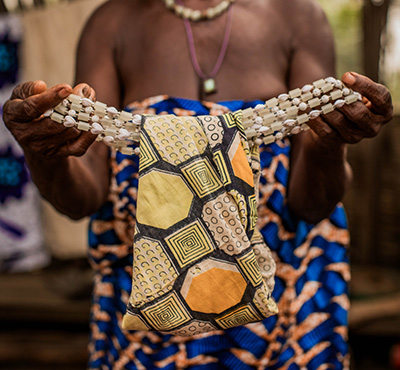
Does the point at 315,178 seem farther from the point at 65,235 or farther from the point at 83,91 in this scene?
the point at 65,235

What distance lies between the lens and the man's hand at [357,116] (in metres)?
0.93

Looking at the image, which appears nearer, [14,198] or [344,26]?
[14,198]

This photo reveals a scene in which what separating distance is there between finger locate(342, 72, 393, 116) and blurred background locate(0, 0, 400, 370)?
1.49m

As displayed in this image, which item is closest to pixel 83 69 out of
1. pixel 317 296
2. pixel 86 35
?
pixel 86 35

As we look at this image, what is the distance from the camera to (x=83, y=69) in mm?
1255

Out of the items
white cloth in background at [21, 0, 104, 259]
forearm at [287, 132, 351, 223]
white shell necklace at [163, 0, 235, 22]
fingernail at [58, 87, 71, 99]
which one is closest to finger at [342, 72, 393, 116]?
forearm at [287, 132, 351, 223]

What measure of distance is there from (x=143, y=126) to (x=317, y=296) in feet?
2.15

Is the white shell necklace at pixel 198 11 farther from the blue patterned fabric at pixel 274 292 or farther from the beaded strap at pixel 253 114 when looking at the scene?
the beaded strap at pixel 253 114

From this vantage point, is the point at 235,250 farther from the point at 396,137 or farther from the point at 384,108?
the point at 396,137

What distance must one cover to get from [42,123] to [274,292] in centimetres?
67

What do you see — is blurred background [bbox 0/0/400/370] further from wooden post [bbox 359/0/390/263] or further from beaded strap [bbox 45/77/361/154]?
beaded strap [bbox 45/77/361/154]

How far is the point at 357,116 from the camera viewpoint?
0.95 meters

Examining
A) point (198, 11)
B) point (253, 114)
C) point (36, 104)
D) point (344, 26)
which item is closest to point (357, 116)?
point (253, 114)

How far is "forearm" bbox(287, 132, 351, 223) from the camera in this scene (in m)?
1.07
